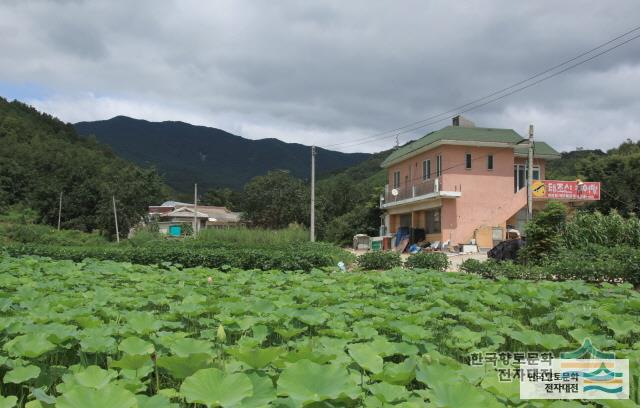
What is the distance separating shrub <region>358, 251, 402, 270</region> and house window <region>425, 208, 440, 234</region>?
12797 mm

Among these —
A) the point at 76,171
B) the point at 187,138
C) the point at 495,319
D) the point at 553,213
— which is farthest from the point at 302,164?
the point at 495,319

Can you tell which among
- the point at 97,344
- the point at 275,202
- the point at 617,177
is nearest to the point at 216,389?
the point at 97,344

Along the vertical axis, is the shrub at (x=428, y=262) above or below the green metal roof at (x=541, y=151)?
below

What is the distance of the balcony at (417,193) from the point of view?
27.1 metres

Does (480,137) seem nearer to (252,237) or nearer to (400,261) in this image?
(252,237)

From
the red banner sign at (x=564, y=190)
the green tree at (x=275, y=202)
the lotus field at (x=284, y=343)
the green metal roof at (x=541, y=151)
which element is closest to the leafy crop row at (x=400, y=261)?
the lotus field at (x=284, y=343)

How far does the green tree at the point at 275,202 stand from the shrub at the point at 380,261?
82.9ft

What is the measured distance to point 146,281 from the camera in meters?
7.22

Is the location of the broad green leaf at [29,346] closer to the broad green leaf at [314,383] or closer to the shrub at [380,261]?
the broad green leaf at [314,383]

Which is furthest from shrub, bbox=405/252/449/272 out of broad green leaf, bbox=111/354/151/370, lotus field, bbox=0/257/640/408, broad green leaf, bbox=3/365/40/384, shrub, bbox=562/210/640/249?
broad green leaf, bbox=3/365/40/384

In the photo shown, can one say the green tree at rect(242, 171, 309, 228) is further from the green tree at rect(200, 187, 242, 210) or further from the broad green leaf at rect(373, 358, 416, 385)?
the broad green leaf at rect(373, 358, 416, 385)

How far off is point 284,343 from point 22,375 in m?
1.79

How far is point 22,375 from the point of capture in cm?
272

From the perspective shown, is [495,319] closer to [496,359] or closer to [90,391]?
[496,359]
